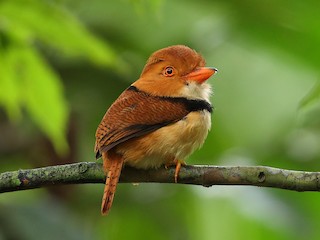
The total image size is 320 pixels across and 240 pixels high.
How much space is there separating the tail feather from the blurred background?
21.7 inches

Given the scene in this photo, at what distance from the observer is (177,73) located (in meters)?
2.76

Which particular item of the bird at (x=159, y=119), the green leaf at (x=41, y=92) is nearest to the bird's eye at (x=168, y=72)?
the bird at (x=159, y=119)

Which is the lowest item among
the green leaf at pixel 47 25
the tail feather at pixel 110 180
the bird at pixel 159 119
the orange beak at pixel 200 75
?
the tail feather at pixel 110 180

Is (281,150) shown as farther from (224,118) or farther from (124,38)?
(124,38)

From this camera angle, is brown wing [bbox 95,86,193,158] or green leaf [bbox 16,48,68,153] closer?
brown wing [bbox 95,86,193,158]

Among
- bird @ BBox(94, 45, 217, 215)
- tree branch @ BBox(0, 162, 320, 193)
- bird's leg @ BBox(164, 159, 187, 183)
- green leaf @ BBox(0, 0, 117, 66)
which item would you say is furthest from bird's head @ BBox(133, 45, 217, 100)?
tree branch @ BBox(0, 162, 320, 193)

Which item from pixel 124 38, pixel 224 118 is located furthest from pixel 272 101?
pixel 124 38

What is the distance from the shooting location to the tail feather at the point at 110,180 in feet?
7.30

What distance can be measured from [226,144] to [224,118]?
0.59 feet

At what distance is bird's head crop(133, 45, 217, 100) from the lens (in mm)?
2695

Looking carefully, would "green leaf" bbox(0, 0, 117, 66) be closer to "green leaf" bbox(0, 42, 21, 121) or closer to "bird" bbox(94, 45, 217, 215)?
"green leaf" bbox(0, 42, 21, 121)

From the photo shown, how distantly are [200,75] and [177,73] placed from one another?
3.2 inches

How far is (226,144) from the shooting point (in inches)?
151

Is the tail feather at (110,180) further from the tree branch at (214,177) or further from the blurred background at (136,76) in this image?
the blurred background at (136,76)
